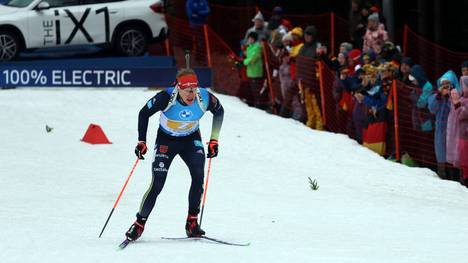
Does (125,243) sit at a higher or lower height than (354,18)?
lower

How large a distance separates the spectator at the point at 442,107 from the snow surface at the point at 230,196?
0.48 metres

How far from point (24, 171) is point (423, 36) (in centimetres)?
807

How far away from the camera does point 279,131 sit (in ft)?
63.9

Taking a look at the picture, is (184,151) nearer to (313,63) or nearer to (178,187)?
(178,187)

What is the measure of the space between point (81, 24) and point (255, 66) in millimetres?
4104

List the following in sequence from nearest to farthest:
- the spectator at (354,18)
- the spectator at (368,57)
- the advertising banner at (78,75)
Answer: the spectator at (368,57), the spectator at (354,18), the advertising banner at (78,75)

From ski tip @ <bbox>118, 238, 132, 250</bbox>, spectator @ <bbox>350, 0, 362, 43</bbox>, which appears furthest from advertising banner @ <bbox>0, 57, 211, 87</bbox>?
ski tip @ <bbox>118, 238, 132, 250</bbox>

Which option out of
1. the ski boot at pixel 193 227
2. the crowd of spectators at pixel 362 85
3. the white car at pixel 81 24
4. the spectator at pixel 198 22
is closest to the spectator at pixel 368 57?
the crowd of spectators at pixel 362 85

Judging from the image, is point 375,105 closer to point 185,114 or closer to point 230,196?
point 230,196

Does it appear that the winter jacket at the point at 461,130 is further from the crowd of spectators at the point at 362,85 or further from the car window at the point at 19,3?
the car window at the point at 19,3

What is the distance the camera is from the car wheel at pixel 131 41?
23.7 m

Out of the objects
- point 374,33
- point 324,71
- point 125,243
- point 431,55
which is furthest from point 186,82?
point 431,55

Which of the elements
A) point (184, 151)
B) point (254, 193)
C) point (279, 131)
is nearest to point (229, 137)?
point (279, 131)

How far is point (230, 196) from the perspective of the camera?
48.5ft
